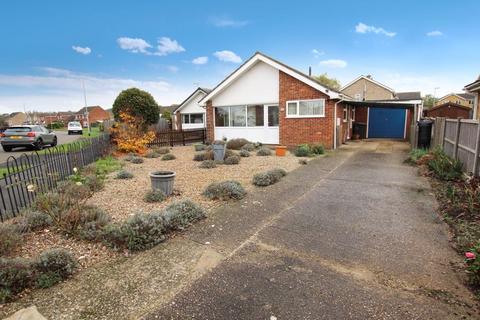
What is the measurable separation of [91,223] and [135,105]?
12814mm

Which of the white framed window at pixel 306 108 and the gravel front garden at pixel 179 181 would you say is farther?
the white framed window at pixel 306 108

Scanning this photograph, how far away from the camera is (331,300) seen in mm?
2494

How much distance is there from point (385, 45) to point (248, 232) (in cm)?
1684

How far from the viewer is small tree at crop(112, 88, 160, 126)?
1508 cm

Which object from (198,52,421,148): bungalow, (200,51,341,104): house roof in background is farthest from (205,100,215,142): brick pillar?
(200,51,341,104): house roof in background

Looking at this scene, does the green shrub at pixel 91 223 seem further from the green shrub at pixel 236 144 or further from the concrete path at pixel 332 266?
the green shrub at pixel 236 144

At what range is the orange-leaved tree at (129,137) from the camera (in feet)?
42.1

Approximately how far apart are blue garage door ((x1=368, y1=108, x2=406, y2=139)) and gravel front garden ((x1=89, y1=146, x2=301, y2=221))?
1233 centimetres

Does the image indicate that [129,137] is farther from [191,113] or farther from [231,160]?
[191,113]

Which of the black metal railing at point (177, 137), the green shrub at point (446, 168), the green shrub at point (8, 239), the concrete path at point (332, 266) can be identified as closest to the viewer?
the concrete path at point (332, 266)

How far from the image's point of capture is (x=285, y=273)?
2.96 meters

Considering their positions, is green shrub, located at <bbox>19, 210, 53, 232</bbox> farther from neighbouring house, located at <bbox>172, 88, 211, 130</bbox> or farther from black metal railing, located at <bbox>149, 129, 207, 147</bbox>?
neighbouring house, located at <bbox>172, 88, 211, 130</bbox>

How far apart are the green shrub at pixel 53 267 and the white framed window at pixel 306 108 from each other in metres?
12.4

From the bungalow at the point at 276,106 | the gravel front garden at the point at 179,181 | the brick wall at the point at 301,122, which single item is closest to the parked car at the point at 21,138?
the gravel front garden at the point at 179,181
